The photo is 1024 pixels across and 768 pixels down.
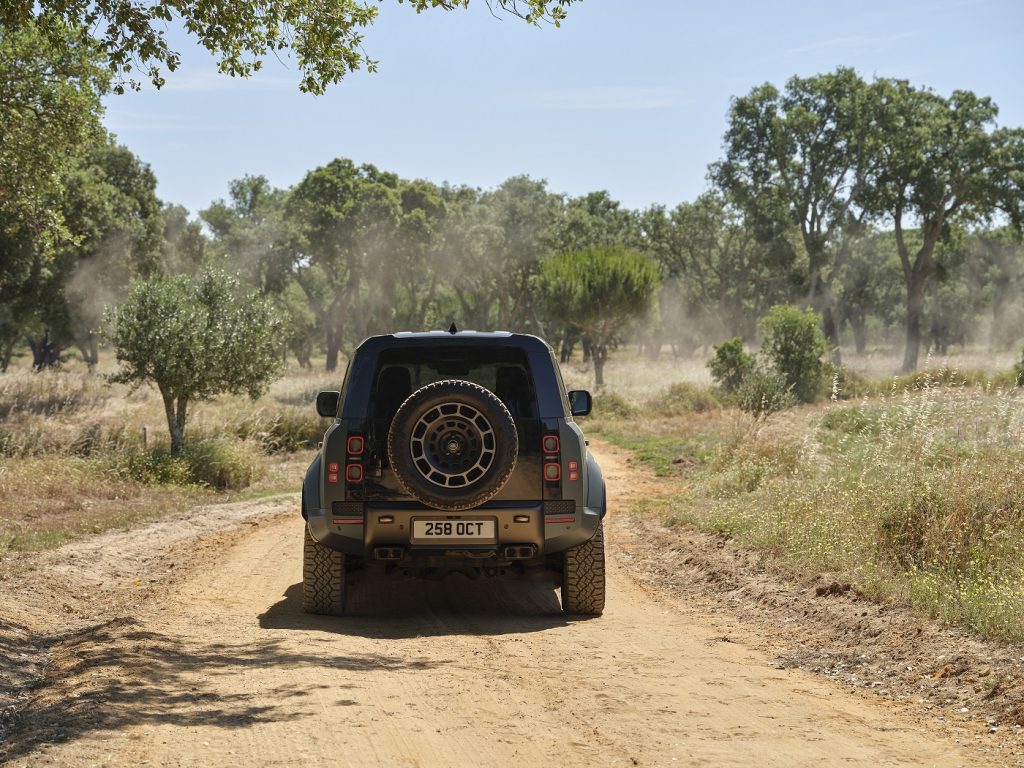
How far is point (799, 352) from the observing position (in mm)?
34719

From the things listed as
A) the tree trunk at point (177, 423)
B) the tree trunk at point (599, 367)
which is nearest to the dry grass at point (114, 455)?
the tree trunk at point (177, 423)

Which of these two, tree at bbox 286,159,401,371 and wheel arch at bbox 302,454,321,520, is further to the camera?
tree at bbox 286,159,401,371

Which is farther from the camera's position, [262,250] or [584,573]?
[262,250]

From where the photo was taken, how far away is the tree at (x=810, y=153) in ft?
172

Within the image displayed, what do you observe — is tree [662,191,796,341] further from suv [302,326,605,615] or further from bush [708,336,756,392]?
suv [302,326,605,615]

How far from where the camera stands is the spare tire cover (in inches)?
296

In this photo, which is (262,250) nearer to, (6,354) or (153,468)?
(6,354)

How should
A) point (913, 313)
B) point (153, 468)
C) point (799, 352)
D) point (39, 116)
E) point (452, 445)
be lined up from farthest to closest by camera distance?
point (913, 313) → point (799, 352) → point (153, 468) → point (39, 116) → point (452, 445)

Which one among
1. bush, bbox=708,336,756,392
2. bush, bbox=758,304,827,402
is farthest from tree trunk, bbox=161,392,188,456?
bush, bbox=758,304,827,402

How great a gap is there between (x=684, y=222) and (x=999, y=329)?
25.2 m

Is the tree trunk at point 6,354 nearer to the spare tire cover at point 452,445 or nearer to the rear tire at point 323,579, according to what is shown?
the rear tire at point 323,579

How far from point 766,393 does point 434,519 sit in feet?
78.0

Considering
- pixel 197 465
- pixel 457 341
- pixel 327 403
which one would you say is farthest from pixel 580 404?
pixel 197 465

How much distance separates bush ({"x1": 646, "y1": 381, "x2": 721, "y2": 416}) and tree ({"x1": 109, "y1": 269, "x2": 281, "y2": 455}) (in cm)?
1725
